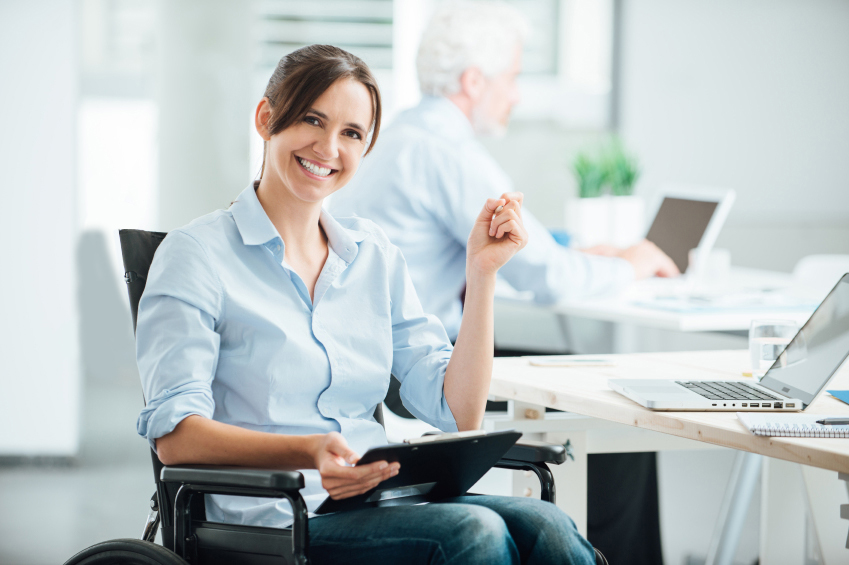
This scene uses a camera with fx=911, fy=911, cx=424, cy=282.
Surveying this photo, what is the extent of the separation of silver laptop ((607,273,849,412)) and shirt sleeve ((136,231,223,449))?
25.3 inches

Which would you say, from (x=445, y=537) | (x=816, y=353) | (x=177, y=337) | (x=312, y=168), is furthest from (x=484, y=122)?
(x=445, y=537)

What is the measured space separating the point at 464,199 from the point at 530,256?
242 millimetres

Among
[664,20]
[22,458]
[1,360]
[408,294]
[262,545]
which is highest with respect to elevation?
[664,20]

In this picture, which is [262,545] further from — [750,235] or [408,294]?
[750,235]

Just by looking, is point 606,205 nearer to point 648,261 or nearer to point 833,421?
point 648,261

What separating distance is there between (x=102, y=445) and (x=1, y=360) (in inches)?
20.7

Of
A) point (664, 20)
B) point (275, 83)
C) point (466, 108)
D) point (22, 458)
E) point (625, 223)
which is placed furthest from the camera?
point (664, 20)

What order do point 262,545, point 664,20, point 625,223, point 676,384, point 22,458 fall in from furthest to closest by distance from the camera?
point 664,20 < point 22,458 < point 625,223 < point 676,384 < point 262,545

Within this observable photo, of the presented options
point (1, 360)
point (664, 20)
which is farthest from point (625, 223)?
point (1, 360)

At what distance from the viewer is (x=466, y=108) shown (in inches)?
104

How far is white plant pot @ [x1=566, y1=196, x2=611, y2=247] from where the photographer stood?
3.30m

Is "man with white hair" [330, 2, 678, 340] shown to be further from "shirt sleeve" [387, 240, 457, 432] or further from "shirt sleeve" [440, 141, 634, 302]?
"shirt sleeve" [387, 240, 457, 432]

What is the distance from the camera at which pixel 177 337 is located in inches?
48.1

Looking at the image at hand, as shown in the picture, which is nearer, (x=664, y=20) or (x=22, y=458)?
(x=22, y=458)
